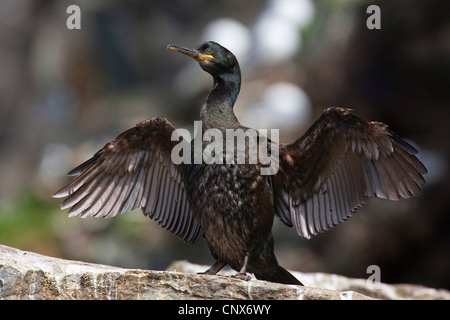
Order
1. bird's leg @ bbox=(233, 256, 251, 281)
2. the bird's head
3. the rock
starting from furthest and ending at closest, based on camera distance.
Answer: the bird's head
bird's leg @ bbox=(233, 256, 251, 281)
the rock

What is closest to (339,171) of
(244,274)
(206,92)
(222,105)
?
(222,105)

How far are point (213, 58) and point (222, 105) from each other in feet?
1.33

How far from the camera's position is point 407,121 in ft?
38.2

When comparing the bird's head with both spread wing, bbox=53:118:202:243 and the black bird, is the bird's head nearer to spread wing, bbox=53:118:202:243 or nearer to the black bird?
the black bird

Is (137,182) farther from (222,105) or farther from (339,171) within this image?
(339,171)

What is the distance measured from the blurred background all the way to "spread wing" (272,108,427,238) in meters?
4.76

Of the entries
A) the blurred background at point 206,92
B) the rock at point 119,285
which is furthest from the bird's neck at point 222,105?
the blurred background at point 206,92

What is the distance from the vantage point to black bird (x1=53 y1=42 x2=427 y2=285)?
5441mm

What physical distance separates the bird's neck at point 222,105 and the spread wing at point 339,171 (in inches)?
20.9

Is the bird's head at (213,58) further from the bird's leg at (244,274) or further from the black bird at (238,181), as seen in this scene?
the bird's leg at (244,274)

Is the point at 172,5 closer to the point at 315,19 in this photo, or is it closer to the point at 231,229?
the point at 315,19

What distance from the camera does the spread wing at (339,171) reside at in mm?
5617

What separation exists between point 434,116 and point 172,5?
680cm

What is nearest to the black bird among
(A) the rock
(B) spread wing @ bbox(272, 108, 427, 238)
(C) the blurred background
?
(B) spread wing @ bbox(272, 108, 427, 238)
